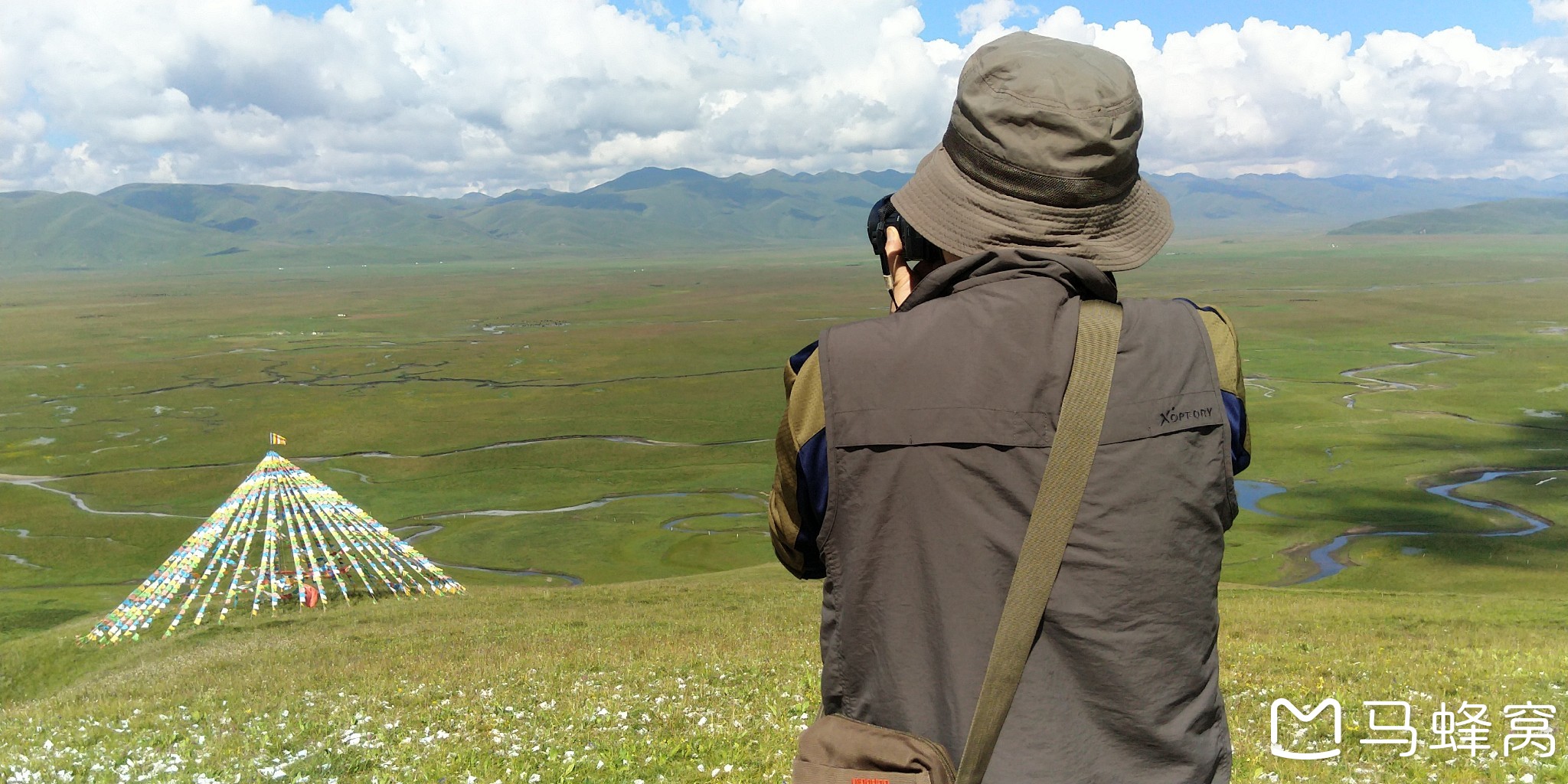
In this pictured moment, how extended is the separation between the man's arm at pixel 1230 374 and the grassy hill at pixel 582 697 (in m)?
7.44

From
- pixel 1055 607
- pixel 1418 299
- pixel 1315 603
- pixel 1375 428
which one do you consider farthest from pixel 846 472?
pixel 1418 299

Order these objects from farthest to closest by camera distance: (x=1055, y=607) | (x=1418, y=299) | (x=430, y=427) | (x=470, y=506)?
1. (x=1418, y=299)
2. (x=430, y=427)
3. (x=470, y=506)
4. (x=1055, y=607)

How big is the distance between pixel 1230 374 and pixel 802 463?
4.50 feet

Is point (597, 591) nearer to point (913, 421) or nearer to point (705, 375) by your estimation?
point (913, 421)

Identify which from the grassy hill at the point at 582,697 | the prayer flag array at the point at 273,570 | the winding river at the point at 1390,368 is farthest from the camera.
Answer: the winding river at the point at 1390,368

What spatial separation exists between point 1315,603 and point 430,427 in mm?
73203

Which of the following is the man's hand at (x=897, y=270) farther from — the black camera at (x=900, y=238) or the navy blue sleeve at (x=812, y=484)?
the navy blue sleeve at (x=812, y=484)

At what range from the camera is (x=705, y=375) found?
111688mm

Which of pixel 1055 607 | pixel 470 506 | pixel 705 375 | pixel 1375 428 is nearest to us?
pixel 1055 607

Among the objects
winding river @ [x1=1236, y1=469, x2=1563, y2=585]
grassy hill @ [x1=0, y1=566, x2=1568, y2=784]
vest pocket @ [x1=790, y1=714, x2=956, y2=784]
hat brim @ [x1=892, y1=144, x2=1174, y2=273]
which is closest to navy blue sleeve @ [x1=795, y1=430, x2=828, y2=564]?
vest pocket @ [x1=790, y1=714, x2=956, y2=784]

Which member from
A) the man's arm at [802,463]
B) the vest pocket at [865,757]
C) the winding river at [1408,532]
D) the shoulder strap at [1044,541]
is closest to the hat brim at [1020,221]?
the shoulder strap at [1044,541]

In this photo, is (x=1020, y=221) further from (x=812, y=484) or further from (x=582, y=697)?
(x=582, y=697)

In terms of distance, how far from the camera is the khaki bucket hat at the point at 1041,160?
3146 millimetres

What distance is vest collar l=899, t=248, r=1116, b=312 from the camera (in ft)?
10.2
